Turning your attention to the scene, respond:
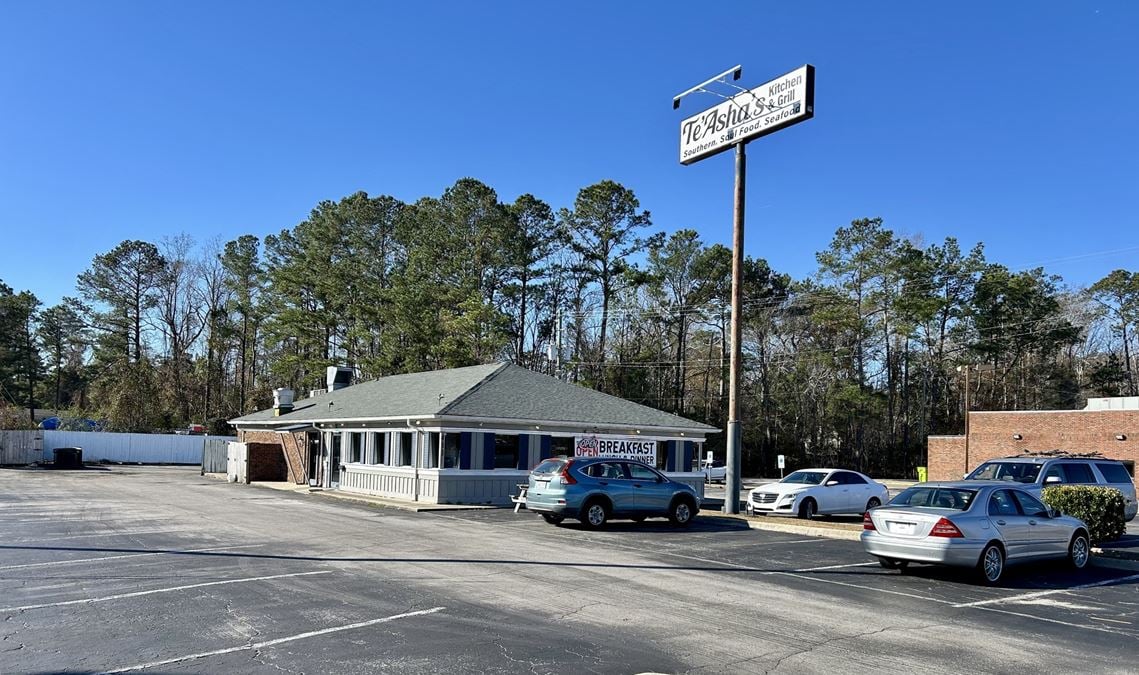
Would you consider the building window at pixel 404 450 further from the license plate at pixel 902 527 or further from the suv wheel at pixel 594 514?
the license plate at pixel 902 527

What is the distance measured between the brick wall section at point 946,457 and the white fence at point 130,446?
4332cm

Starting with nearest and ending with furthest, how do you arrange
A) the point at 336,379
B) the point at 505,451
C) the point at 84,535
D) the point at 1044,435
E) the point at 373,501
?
the point at 84,535 < the point at 373,501 < the point at 505,451 < the point at 1044,435 < the point at 336,379

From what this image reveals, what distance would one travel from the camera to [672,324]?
210ft

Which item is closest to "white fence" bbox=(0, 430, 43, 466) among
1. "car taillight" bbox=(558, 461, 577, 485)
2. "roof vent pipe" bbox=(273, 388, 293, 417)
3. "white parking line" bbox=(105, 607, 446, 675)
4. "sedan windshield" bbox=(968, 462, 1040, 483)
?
"roof vent pipe" bbox=(273, 388, 293, 417)

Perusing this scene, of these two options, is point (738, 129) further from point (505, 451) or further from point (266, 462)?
point (266, 462)

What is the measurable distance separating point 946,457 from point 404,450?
32.1 m

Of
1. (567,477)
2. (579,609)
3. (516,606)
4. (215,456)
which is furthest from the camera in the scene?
(215,456)

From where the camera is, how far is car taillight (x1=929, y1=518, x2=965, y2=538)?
11914mm

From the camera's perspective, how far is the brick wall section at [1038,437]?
126 ft

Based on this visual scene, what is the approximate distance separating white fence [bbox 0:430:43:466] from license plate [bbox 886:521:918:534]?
2079 inches

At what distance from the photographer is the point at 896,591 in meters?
11.6

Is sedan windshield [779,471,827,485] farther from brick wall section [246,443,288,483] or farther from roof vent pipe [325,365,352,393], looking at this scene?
roof vent pipe [325,365,352,393]

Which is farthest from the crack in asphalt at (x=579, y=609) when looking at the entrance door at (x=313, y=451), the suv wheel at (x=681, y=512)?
the entrance door at (x=313, y=451)

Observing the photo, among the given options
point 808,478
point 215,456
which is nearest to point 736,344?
point 808,478
